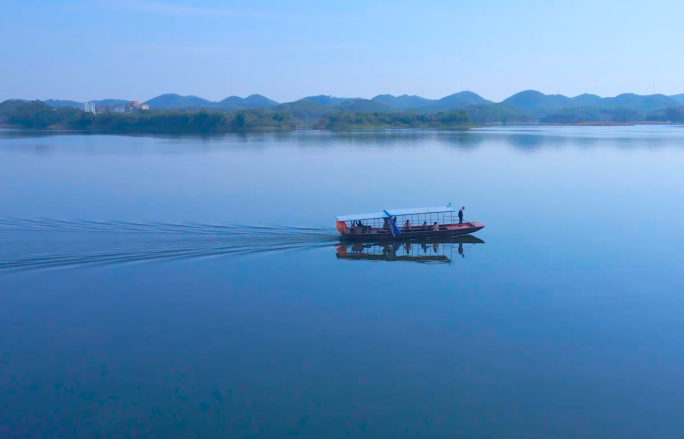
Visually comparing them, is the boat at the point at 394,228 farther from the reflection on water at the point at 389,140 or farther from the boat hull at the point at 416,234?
the reflection on water at the point at 389,140

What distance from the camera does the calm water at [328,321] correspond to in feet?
33.5

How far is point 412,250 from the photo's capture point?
20.8m

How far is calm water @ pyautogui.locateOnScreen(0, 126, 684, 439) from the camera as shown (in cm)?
1020

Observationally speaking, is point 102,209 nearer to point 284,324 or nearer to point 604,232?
point 284,324

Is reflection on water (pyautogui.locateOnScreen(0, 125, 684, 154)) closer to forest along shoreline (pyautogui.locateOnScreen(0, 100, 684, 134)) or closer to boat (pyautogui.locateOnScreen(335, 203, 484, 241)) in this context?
forest along shoreline (pyautogui.locateOnScreen(0, 100, 684, 134))

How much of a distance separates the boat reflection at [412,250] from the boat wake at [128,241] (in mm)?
1038

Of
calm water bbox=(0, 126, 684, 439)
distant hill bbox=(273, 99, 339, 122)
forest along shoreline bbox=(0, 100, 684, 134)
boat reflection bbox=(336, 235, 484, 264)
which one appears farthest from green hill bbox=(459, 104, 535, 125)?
boat reflection bbox=(336, 235, 484, 264)

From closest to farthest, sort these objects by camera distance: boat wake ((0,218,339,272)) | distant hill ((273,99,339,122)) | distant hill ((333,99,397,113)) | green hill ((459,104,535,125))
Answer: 1. boat wake ((0,218,339,272))
2. distant hill ((273,99,339,122))
3. green hill ((459,104,535,125))
4. distant hill ((333,99,397,113))

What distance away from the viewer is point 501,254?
19844 millimetres

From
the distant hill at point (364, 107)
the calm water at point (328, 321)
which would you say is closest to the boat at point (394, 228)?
the calm water at point (328, 321)

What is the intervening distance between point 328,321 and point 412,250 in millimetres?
7434

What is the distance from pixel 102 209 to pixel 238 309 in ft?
47.5

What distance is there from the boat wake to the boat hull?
783 mm

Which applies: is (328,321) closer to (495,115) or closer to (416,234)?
(416,234)
